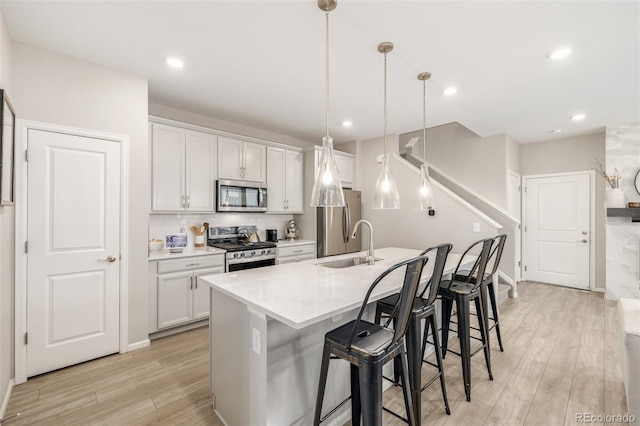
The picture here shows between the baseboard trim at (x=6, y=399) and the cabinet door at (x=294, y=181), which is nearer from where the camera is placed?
the baseboard trim at (x=6, y=399)

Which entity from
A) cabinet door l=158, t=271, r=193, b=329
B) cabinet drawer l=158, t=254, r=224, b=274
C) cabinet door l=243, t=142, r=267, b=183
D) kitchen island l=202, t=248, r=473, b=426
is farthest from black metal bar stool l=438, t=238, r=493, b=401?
cabinet door l=243, t=142, r=267, b=183

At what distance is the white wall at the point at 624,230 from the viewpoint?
4211mm

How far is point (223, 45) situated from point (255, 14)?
479 mm

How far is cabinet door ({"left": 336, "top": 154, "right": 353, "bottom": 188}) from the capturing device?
201 inches

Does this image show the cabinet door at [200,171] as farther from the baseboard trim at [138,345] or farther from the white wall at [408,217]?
the white wall at [408,217]

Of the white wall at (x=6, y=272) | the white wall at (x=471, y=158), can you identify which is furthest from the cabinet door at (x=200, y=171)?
the white wall at (x=471, y=158)

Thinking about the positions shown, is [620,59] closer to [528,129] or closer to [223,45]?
[528,129]

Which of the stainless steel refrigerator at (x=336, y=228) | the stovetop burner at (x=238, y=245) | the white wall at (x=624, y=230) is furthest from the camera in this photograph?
the stainless steel refrigerator at (x=336, y=228)

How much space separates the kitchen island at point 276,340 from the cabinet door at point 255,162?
2311 millimetres

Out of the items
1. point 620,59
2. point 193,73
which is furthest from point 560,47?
point 193,73

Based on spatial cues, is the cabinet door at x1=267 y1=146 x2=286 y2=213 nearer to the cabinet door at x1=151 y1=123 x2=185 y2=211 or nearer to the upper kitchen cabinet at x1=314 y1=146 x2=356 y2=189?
the upper kitchen cabinet at x1=314 y1=146 x2=356 y2=189

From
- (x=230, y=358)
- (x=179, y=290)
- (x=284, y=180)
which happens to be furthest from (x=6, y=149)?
(x=284, y=180)

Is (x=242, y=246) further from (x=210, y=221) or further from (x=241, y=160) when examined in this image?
(x=241, y=160)

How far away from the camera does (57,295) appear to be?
246cm
